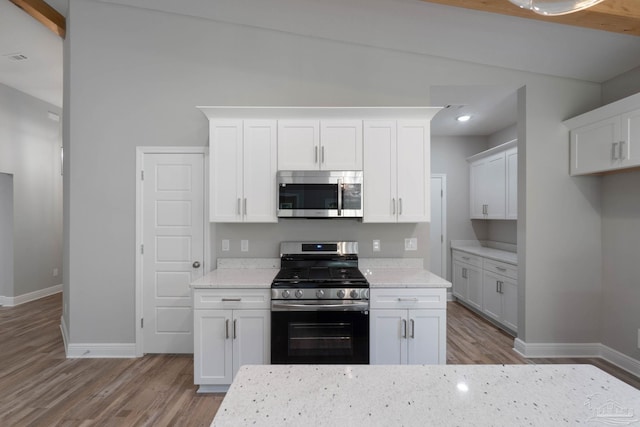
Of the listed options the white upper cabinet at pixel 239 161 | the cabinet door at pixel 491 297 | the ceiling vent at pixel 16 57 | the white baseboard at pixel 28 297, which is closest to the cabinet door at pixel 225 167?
the white upper cabinet at pixel 239 161

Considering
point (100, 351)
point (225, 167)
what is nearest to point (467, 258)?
point (225, 167)

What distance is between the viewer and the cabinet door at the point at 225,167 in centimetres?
280

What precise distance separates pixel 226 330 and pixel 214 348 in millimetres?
177

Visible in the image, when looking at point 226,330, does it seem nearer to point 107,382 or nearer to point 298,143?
point 107,382

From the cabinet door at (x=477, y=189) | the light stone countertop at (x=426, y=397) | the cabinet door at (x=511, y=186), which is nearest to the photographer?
the light stone countertop at (x=426, y=397)

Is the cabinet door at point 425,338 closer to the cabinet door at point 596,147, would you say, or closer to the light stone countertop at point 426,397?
the light stone countertop at point 426,397

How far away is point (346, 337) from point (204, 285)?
120 centimetres

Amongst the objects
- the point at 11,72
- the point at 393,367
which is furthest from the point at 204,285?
the point at 11,72

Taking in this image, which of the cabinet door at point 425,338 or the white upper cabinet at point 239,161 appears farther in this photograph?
the white upper cabinet at point 239,161

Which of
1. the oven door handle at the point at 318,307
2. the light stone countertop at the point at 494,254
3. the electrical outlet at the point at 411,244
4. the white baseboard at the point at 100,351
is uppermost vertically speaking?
the electrical outlet at the point at 411,244

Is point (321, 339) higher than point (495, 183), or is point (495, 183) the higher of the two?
point (495, 183)

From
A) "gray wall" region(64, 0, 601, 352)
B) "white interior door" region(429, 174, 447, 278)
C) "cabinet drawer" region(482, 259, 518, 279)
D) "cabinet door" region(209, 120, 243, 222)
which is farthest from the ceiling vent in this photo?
"cabinet drawer" region(482, 259, 518, 279)

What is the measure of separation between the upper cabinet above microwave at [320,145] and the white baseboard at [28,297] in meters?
5.08

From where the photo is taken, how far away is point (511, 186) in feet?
13.5
